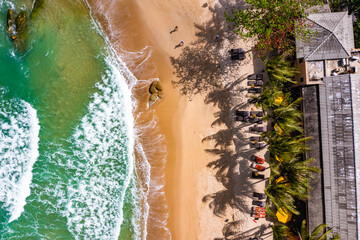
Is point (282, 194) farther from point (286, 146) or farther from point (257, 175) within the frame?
point (286, 146)

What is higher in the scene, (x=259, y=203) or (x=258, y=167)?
(x=258, y=167)

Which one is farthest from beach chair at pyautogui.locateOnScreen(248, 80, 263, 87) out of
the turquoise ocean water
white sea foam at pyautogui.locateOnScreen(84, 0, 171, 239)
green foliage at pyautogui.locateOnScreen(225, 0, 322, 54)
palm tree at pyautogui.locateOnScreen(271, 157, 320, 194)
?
the turquoise ocean water

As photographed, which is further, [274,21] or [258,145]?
[258,145]

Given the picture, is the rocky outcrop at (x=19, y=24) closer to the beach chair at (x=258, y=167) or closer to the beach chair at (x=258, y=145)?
the beach chair at (x=258, y=145)

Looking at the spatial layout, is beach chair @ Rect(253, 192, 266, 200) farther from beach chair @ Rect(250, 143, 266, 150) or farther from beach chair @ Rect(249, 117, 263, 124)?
beach chair @ Rect(249, 117, 263, 124)

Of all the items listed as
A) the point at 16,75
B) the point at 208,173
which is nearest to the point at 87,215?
the point at 208,173

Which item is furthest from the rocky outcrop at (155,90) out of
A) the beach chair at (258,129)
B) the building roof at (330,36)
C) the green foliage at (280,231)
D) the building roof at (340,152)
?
the green foliage at (280,231)

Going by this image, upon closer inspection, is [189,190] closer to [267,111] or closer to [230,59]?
[267,111]

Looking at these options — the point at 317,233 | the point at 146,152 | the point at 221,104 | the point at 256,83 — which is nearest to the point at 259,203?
the point at 317,233
